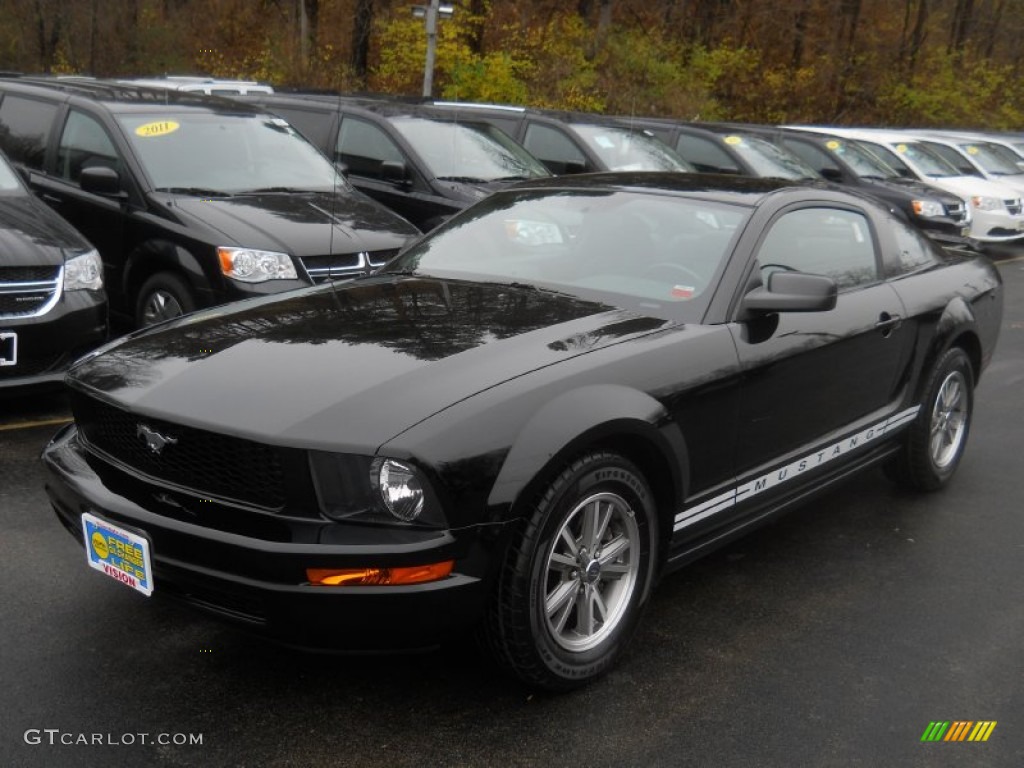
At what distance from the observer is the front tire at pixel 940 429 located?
5336 mm

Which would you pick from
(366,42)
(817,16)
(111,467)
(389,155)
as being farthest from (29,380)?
(817,16)

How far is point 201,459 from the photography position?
3156mm

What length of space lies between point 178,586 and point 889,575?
2.83 m

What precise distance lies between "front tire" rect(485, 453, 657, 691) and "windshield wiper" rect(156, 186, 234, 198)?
4.73 metres

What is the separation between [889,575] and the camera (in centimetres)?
458

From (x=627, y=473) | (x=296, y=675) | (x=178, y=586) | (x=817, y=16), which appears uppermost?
(x=817, y=16)

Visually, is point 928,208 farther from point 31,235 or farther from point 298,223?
point 31,235

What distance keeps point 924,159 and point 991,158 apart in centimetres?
293

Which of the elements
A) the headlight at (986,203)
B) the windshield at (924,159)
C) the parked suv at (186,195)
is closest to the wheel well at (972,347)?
the parked suv at (186,195)

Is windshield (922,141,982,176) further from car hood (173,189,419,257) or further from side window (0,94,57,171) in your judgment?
side window (0,94,57,171)

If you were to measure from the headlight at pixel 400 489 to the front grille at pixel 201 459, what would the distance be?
0.88 ft

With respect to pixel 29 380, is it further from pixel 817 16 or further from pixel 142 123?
pixel 817 16

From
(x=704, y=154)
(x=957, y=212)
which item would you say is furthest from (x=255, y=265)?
(x=957, y=212)

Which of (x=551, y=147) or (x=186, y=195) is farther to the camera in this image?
(x=551, y=147)
